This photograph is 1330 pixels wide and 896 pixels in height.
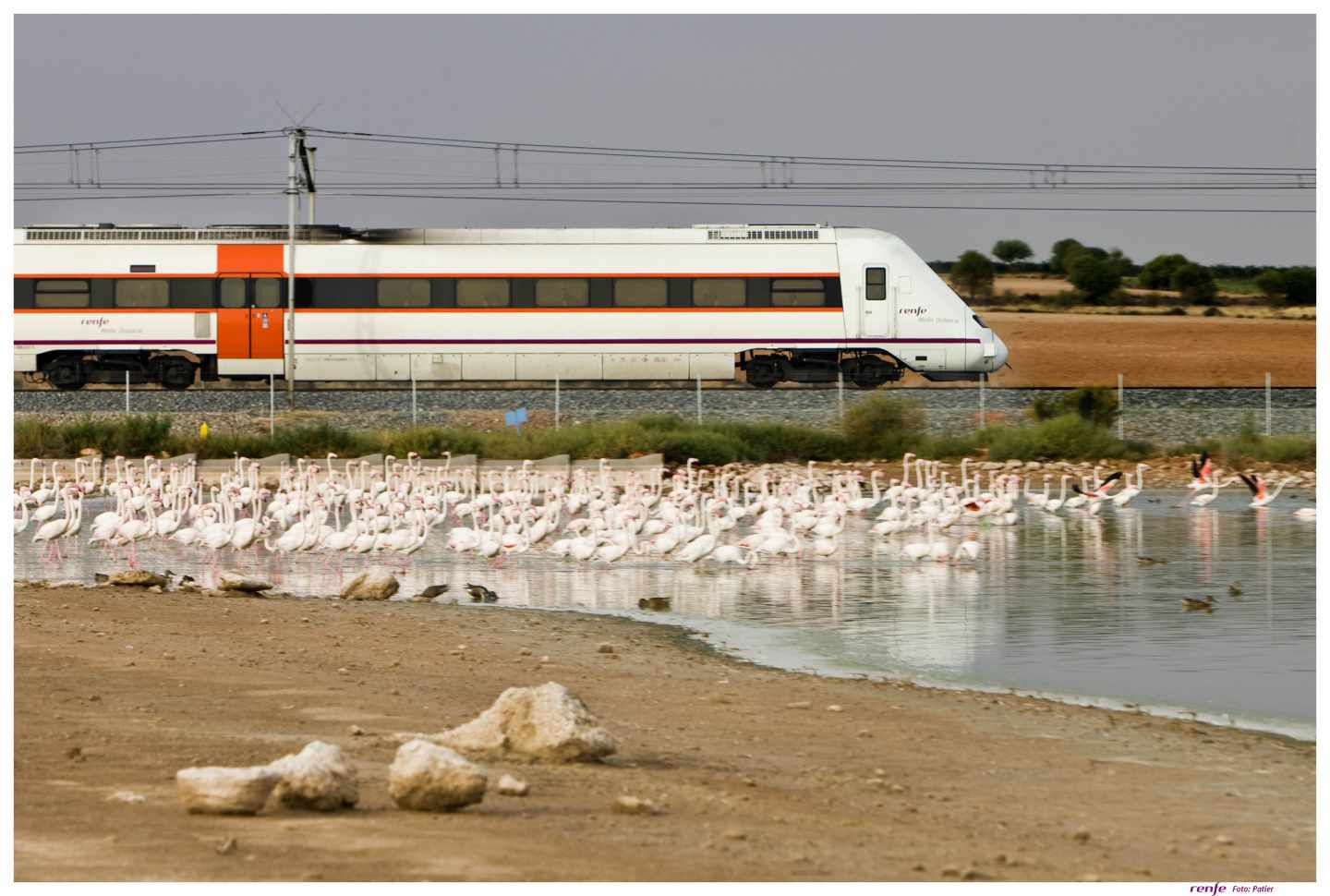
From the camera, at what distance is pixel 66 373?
37781 mm

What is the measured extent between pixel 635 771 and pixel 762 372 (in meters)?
30.2

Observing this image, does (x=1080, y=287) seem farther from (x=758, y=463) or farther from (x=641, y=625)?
(x=641, y=625)

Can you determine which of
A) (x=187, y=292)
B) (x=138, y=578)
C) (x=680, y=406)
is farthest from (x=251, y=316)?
(x=138, y=578)

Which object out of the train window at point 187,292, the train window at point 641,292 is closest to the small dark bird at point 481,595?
the train window at point 641,292

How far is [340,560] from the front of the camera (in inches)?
736

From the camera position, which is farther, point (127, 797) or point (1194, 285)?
point (1194, 285)

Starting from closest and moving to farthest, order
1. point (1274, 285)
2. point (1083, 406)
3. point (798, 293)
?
point (1083, 406)
point (798, 293)
point (1274, 285)

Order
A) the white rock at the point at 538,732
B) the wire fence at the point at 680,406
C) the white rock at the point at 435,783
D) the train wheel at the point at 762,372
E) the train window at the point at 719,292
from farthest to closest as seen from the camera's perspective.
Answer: the train wheel at the point at 762,372
the train window at the point at 719,292
the wire fence at the point at 680,406
the white rock at the point at 538,732
the white rock at the point at 435,783

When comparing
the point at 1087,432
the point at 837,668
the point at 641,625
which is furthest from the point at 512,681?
the point at 1087,432

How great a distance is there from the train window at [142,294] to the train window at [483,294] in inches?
229

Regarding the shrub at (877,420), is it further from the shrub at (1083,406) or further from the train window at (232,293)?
the train window at (232,293)

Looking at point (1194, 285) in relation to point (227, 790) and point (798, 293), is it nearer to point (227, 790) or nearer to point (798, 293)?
point (798, 293)

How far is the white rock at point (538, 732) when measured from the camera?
746 cm

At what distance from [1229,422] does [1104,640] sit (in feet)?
73.3
